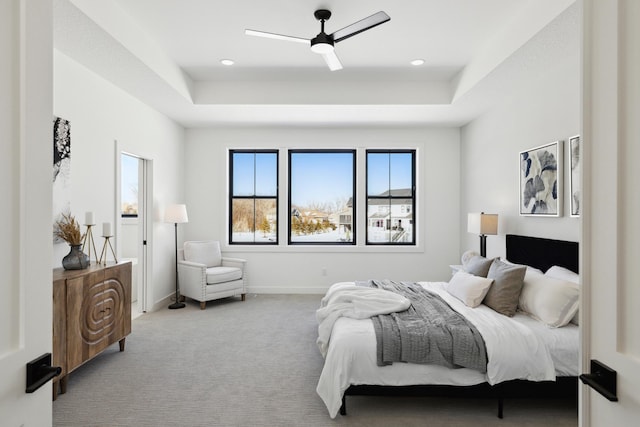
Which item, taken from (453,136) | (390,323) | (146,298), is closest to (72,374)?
(146,298)

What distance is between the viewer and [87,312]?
9.44 feet

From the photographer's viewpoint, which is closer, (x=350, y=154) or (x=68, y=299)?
(x=68, y=299)

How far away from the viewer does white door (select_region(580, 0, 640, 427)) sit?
809mm

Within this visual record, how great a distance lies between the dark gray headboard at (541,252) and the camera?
303 centimetres

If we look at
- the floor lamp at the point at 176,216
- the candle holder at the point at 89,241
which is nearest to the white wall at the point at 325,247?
the floor lamp at the point at 176,216

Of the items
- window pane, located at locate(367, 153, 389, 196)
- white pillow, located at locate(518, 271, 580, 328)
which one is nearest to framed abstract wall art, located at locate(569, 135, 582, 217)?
white pillow, located at locate(518, 271, 580, 328)

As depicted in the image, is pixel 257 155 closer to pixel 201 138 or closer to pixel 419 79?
pixel 201 138

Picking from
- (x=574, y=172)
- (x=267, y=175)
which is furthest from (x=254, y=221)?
(x=574, y=172)

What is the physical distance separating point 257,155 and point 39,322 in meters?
5.26

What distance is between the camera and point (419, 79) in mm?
4480

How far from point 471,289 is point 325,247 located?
9.75 ft

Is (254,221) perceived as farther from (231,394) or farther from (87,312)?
(231,394)

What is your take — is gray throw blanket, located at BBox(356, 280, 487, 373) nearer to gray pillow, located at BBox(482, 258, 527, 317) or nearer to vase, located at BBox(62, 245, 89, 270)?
gray pillow, located at BBox(482, 258, 527, 317)
